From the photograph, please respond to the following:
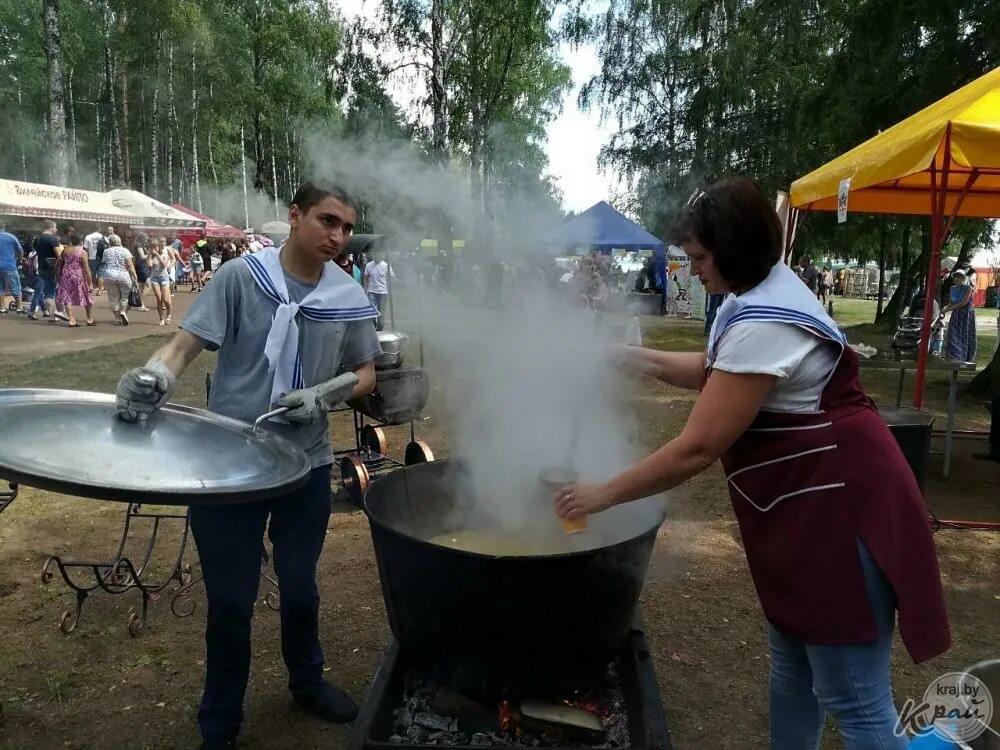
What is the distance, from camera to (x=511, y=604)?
1871 mm

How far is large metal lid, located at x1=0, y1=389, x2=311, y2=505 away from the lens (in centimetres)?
140

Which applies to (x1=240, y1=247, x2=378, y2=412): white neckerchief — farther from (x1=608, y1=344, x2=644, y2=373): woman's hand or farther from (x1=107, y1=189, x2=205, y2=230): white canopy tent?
(x1=107, y1=189, x2=205, y2=230): white canopy tent

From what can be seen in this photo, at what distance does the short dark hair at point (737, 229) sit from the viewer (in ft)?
5.03

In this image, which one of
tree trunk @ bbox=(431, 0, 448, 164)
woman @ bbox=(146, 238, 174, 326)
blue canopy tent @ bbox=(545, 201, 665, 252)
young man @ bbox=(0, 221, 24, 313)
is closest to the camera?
blue canopy tent @ bbox=(545, 201, 665, 252)

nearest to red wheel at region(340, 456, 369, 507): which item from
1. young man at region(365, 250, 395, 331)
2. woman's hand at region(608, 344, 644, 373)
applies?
woman's hand at region(608, 344, 644, 373)

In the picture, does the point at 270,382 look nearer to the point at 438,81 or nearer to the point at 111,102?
the point at 438,81

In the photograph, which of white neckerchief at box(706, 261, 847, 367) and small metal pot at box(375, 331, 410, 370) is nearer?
white neckerchief at box(706, 261, 847, 367)

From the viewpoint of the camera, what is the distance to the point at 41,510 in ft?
14.6

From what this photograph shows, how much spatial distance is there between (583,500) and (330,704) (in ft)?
4.81

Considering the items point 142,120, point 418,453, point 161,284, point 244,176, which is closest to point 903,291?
point 418,453

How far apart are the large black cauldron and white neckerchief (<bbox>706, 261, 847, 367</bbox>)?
2.46 ft

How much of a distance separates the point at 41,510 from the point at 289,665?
299cm

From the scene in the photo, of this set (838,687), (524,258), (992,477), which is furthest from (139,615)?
(992,477)

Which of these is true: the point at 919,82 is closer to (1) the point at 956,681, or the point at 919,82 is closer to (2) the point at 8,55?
(1) the point at 956,681
